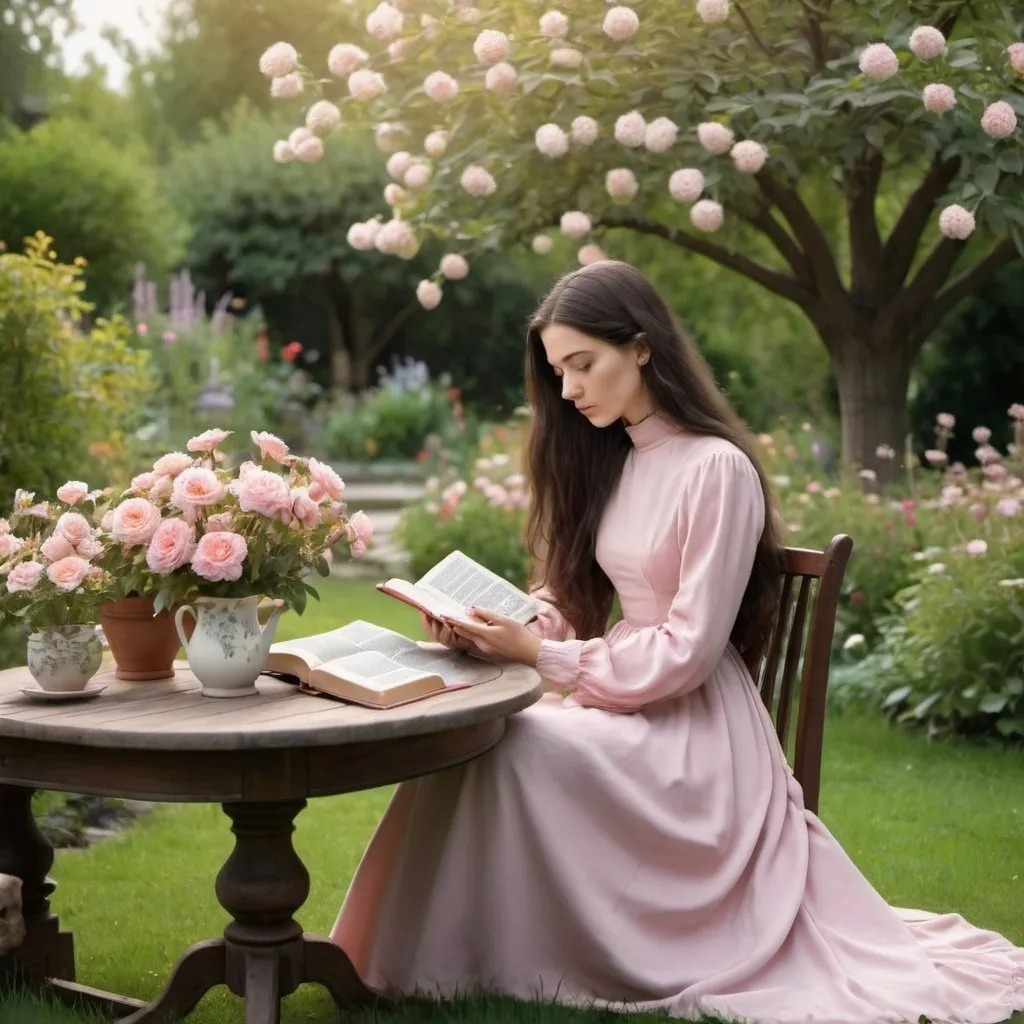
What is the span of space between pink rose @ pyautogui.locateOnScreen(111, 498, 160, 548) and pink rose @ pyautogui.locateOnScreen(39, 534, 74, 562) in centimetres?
13

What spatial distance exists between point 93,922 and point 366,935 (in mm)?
1183

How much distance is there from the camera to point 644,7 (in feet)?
20.6

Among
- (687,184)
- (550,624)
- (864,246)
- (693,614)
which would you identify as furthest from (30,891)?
(864,246)

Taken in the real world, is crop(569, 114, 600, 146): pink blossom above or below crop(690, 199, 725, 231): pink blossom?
above

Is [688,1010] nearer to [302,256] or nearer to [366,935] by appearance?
[366,935]

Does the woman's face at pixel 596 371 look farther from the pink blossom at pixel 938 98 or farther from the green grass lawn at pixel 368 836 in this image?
the pink blossom at pixel 938 98

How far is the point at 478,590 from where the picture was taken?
3416mm

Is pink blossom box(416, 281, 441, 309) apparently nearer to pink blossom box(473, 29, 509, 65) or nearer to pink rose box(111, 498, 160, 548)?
pink blossom box(473, 29, 509, 65)

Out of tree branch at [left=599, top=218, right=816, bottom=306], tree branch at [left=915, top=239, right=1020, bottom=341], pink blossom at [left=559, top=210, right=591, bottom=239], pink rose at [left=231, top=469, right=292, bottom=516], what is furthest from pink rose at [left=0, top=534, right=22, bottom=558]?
tree branch at [left=915, top=239, right=1020, bottom=341]

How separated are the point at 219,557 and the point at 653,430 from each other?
1121mm

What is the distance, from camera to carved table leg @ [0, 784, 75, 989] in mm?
3439

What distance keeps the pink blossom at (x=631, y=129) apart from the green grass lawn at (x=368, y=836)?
2470 millimetres

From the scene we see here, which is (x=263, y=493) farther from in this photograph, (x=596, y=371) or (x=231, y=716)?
(x=596, y=371)

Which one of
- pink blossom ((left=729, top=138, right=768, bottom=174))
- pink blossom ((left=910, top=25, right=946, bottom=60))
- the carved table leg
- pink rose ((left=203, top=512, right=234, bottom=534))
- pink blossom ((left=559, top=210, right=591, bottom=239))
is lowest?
the carved table leg
